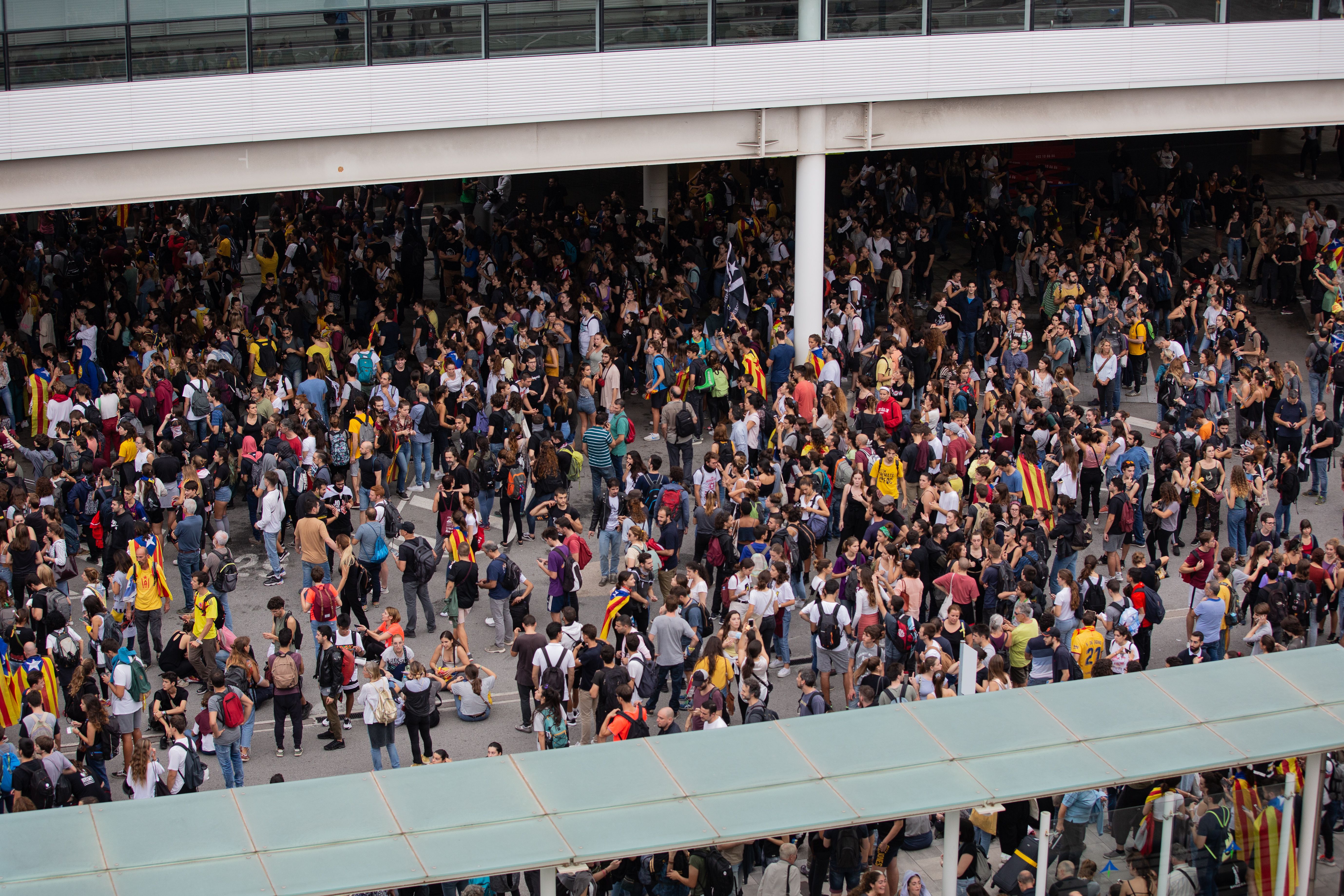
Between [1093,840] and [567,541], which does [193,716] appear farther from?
[1093,840]

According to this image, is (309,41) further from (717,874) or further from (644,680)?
(717,874)

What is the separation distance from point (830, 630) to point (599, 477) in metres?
5.02

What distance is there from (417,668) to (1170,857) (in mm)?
6073

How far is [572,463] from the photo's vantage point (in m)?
18.2

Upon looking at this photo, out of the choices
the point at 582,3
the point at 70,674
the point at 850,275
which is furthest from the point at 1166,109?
the point at 70,674

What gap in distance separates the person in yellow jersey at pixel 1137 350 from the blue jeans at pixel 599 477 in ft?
24.9

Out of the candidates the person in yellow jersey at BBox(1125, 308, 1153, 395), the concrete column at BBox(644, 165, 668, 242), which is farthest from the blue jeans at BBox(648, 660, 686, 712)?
the concrete column at BBox(644, 165, 668, 242)

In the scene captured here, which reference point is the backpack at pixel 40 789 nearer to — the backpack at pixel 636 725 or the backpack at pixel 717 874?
the backpack at pixel 636 725

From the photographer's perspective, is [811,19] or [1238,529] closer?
[1238,529]

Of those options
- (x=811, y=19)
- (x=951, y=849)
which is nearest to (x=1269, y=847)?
(x=951, y=849)

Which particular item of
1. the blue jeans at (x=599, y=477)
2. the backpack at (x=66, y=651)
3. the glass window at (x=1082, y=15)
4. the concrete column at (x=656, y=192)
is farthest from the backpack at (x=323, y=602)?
the concrete column at (x=656, y=192)

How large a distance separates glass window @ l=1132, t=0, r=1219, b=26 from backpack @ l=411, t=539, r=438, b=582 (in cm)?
1242

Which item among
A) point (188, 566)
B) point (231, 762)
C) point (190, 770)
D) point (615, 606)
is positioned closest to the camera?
point (190, 770)

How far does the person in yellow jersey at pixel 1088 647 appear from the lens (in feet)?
44.9
